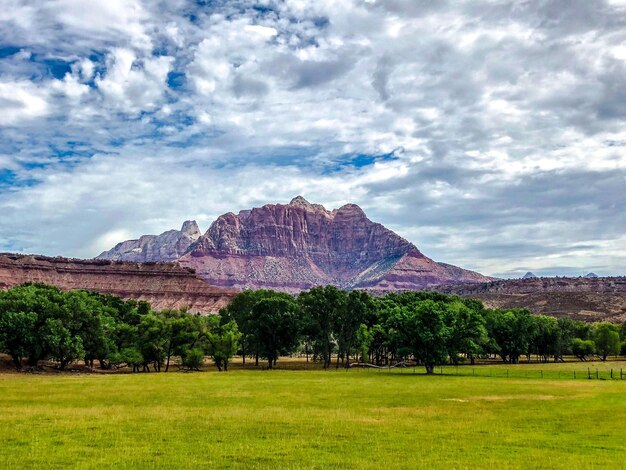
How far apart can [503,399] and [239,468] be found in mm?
32841

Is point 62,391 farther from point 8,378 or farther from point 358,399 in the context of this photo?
point 358,399

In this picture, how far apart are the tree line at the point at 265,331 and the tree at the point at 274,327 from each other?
187mm

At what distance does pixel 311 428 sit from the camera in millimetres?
33781

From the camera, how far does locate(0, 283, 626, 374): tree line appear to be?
8406 centimetres

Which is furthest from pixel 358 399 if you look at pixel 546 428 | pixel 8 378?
pixel 8 378

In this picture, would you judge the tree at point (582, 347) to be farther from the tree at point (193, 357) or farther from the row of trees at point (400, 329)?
the tree at point (193, 357)

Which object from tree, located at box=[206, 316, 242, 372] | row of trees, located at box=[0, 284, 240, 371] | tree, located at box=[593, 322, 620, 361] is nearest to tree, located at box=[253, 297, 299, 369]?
row of trees, located at box=[0, 284, 240, 371]

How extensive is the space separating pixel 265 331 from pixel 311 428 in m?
73.8

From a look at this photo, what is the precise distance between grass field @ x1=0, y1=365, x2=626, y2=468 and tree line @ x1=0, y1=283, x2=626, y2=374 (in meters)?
27.5

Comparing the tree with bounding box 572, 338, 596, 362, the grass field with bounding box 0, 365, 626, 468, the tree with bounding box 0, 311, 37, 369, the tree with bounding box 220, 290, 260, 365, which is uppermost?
the tree with bounding box 220, 290, 260, 365

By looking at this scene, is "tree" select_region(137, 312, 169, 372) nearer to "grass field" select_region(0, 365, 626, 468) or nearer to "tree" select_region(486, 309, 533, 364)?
"grass field" select_region(0, 365, 626, 468)

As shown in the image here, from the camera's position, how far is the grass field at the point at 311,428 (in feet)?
83.1

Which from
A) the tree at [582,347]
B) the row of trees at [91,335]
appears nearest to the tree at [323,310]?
the row of trees at [91,335]

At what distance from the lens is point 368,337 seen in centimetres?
10438
